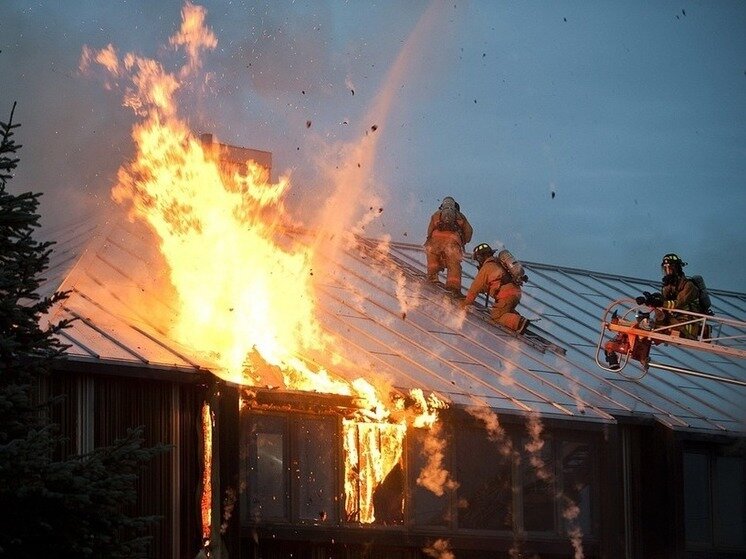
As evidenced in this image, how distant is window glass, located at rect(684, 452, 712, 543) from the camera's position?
23609 millimetres

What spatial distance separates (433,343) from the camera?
24.0 meters

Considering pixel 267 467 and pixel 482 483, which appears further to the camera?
pixel 482 483

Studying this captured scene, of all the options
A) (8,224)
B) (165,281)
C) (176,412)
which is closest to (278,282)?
(165,281)

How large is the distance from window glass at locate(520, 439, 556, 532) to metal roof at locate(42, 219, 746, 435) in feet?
2.51

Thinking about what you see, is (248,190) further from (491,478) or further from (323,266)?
(491,478)

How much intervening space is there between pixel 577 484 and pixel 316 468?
532 cm

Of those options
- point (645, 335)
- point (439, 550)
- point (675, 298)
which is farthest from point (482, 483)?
point (675, 298)

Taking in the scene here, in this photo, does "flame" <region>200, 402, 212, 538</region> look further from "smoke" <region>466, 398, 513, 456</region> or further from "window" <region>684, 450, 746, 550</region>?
"window" <region>684, 450, 746, 550</region>

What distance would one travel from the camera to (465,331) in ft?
84.9

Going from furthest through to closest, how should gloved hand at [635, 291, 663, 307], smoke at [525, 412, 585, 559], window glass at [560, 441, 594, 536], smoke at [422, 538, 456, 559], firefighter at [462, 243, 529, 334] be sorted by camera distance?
firefighter at [462, 243, 529, 334], gloved hand at [635, 291, 663, 307], window glass at [560, 441, 594, 536], smoke at [525, 412, 585, 559], smoke at [422, 538, 456, 559]

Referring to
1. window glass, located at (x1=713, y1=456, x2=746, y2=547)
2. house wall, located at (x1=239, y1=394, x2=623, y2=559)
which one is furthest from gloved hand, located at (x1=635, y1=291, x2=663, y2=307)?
house wall, located at (x1=239, y1=394, x2=623, y2=559)

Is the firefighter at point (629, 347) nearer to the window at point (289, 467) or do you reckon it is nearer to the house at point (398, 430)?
the house at point (398, 430)

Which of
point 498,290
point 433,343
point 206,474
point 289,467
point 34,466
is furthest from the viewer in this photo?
point 498,290

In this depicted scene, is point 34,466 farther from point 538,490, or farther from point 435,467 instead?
point 538,490
